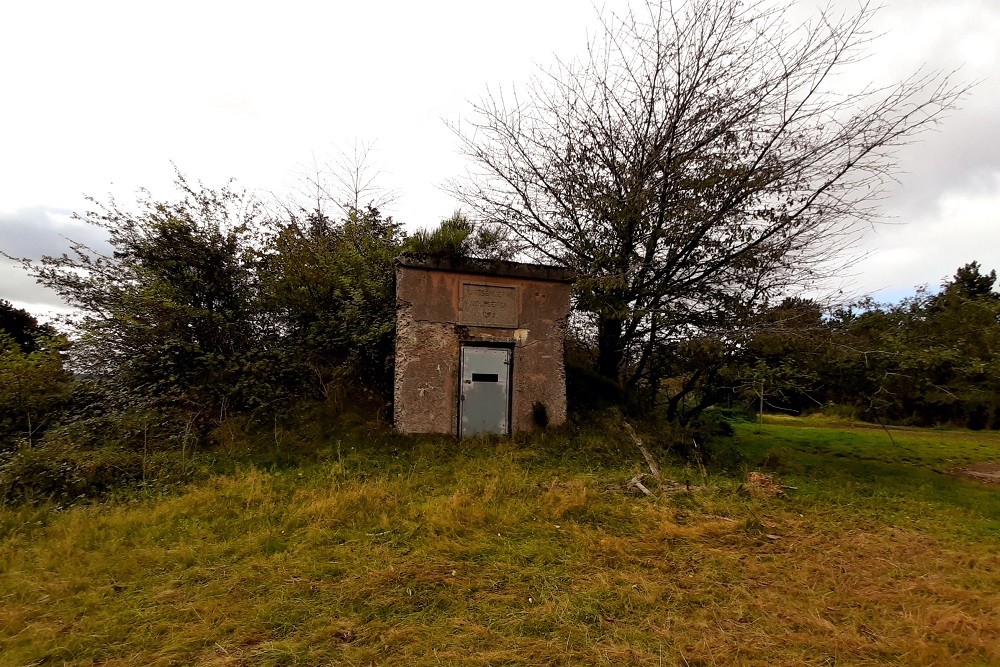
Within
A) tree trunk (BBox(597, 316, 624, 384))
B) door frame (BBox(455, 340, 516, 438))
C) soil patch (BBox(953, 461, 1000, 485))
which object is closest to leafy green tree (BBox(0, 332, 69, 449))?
door frame (BBox(455, 340, 516, 438))

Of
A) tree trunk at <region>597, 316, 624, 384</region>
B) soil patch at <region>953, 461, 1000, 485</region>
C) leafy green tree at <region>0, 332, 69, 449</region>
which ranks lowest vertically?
soil patch at <region>953, 461, 1000, 485</region>

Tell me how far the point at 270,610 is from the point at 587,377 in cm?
760

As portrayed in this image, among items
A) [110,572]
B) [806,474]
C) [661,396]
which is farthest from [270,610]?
[661,396]

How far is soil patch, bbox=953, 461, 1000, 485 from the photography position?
29.9 feet

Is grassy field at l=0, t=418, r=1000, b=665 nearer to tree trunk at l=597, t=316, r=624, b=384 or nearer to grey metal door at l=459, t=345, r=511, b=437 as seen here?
grey metal door at l=459, t=345, r=511, b=437

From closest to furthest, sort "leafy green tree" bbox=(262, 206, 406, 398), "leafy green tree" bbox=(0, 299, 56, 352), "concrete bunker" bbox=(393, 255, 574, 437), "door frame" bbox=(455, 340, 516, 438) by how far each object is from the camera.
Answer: "concrete bunker" bbox=(393, 255, 574, 437), "door frame" bbox=(455, 340, 516, 438), "leafy green tree" bbox=(262, 206, 406, 398), "leafy green tree" bbox=(0, 299, 56, 352)

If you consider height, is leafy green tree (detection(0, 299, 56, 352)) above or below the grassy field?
above

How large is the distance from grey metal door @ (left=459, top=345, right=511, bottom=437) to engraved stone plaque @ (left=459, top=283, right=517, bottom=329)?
0.45m

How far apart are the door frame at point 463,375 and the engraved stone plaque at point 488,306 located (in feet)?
1.02

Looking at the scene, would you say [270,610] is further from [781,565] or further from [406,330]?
[406,330]

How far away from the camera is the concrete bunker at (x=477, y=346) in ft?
26.5

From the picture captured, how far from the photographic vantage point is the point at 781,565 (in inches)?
170

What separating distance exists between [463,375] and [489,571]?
439cm

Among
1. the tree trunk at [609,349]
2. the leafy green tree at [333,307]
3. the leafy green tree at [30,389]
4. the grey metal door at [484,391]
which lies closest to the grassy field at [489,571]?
the grey metal door at [484,391]
